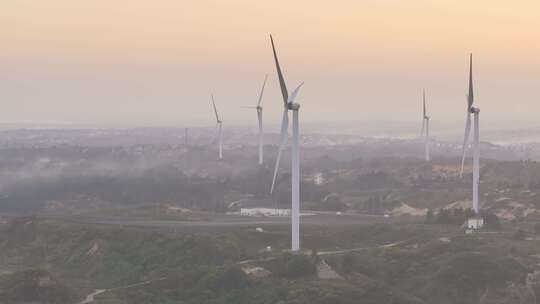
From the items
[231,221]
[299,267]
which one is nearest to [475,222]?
[231,221]

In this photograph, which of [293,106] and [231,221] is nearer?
[293,106]

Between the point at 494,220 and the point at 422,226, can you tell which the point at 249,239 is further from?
the point at 494,220

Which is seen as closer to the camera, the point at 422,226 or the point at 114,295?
the point at 114,295

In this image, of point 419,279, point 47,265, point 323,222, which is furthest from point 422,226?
point 47,265

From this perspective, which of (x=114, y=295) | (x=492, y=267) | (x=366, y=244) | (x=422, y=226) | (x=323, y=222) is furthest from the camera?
(x=323, y=222)

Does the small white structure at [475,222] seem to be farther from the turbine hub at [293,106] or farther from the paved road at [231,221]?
the turbine hub at [293,106]

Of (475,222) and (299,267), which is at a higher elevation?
(299,267)

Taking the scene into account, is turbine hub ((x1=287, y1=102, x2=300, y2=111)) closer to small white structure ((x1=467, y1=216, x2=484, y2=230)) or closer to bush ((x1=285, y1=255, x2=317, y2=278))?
bush ((x1=285, y1=255, x2=317, y2=278))

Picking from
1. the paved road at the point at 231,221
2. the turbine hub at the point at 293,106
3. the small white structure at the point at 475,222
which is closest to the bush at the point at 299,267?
the turbine hub at the point at 293,106

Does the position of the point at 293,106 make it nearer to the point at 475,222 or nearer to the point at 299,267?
the point at 299,267

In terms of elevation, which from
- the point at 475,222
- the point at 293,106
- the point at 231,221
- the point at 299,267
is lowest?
the point at 231,221

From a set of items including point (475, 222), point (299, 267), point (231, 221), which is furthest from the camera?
point (231, 221)
